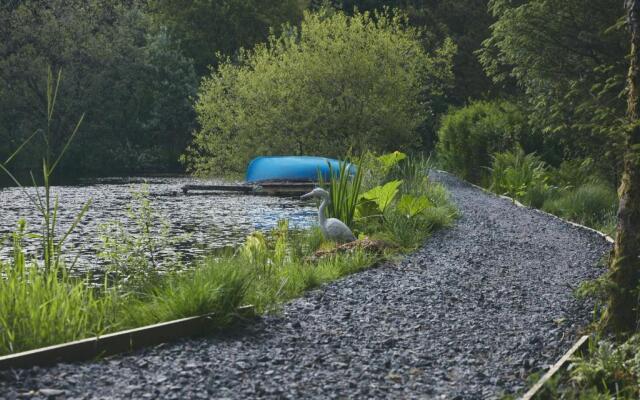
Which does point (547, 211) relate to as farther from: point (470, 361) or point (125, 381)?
point (125, 381)

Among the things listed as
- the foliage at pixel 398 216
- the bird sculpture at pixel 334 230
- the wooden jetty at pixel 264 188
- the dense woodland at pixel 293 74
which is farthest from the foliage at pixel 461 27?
the bird sculpture at pixel 334 230

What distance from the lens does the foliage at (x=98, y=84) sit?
37938 mm

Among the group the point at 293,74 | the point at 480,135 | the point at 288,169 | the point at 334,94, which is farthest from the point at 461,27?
the point at 288,169

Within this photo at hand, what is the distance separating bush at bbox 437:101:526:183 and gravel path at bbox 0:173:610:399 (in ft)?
39.1

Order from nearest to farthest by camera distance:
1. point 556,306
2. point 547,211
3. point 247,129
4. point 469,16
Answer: point 556,306, point 547,211, point 247,129, point 469,16

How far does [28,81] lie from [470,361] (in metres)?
36.3

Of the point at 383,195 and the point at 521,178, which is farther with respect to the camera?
the point at 521,178

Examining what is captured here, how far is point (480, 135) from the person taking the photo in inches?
866

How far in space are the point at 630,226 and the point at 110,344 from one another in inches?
141

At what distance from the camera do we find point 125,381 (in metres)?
4.57

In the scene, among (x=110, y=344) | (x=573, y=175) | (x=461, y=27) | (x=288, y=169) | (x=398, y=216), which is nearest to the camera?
(x=110, y=344)

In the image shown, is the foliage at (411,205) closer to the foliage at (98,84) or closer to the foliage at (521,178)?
the foliage at (521,178)

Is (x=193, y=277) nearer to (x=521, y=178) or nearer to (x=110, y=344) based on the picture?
(x=110, y=344)

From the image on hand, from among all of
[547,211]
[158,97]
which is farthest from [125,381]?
[158,97]
